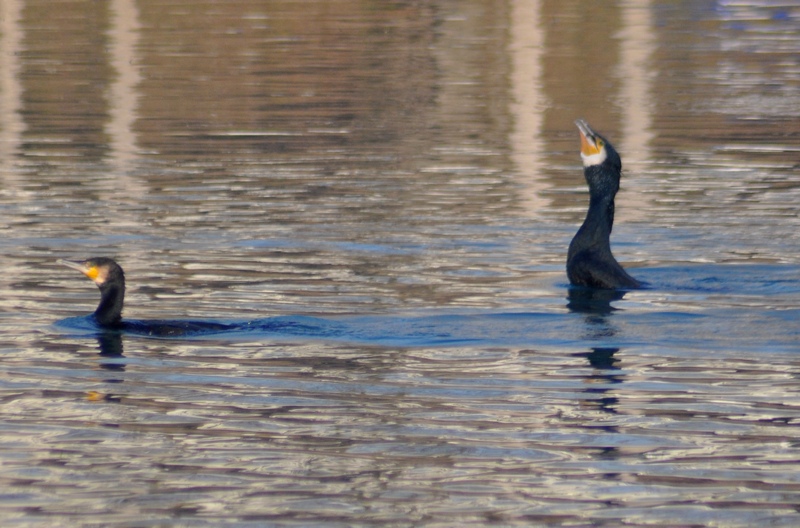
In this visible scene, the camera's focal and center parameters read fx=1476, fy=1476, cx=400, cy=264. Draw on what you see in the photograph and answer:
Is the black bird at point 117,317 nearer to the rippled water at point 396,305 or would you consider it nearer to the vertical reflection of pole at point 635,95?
the rippled water at point 396,305

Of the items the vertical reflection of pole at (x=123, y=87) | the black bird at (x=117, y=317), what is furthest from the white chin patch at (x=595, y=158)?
the vertical reflection of pole at (x=123, y=87)

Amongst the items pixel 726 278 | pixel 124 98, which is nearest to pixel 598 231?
pixel 726 278

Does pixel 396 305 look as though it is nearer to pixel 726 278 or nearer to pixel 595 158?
pixel 595 158

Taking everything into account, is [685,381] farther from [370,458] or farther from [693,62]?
[693,62]

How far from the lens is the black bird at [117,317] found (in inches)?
395

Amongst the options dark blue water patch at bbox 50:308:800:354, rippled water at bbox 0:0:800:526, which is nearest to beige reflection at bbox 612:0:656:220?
rippled water at bbox 0:0:800:526

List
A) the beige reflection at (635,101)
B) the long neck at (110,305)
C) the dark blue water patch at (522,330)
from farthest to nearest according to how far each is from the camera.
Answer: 1. the beige reflection at (635,101)
2. the long neck at (110,305)
3. the dark blue water patch at (522,330)

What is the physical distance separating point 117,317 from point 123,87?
1592cm

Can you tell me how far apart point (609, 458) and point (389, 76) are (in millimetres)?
20426

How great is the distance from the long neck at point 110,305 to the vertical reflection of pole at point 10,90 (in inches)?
272

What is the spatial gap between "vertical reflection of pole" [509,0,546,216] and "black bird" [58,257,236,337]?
5.45 m

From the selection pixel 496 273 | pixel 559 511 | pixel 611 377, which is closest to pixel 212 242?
pixel 496 273

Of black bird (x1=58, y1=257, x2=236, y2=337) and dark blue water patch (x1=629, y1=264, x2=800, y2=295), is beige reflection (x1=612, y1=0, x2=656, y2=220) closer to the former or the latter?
dark blue water patch (x1=629, y1=264, x2=800, y2=295)

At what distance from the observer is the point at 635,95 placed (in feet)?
79.8
